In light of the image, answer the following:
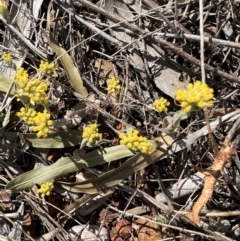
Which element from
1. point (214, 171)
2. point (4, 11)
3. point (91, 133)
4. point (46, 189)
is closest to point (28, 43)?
point (4, 11)

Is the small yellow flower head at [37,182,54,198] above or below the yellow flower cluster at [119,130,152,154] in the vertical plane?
below

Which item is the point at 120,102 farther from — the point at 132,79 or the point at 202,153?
the point at 202,153

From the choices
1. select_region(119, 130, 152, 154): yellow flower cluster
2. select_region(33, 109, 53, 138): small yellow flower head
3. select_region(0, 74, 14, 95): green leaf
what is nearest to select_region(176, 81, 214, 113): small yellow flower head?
select_region(119, 130, 152, 154): yellow flower cluster

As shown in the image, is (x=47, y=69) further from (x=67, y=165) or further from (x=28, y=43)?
(x=67, y=165)

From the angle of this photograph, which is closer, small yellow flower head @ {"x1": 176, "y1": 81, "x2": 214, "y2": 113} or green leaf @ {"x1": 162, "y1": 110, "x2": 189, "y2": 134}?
small yellow flower head @ {"x1": 176, "y1": 81, "x2": 214, "y2": 113}

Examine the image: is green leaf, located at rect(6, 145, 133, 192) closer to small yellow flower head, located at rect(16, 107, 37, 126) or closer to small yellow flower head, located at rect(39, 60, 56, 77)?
small yellow flower head, located at rect(16, 107, 37, 126)

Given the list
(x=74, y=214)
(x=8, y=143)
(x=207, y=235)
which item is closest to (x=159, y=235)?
(x=207, y=235)
